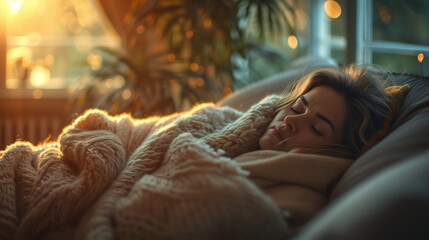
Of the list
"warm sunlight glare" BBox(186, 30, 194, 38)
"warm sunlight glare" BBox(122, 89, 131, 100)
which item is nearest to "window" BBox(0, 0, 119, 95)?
"warm sunlight glare" BBox(122, 89, 131, 100)

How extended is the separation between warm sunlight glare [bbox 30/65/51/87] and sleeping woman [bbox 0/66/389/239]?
236cm

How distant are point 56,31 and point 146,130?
254cm

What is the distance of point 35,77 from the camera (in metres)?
3.04

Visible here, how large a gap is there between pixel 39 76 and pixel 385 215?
125 inches

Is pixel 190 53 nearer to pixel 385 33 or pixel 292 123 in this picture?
pixel 385 33

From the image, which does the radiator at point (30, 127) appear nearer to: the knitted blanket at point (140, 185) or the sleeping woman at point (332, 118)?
the knitted blanket at point (140, 185)

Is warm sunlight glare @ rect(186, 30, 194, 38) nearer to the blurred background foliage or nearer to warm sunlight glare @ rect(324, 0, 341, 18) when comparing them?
the blurred background foliage

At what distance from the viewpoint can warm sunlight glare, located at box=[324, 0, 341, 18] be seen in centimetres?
223

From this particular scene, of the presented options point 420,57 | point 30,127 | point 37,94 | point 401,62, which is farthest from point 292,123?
point 37,94

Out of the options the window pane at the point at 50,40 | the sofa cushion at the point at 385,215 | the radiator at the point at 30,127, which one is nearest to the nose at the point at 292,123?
the sofa cushion at the point at 385,215

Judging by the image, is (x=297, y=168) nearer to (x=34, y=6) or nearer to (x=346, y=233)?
(x=346, y=233)

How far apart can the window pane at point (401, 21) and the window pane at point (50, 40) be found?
2125 millimetres

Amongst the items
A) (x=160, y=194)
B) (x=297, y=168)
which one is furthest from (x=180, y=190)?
(x=297, y=168)

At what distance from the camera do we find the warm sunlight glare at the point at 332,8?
2.23m
